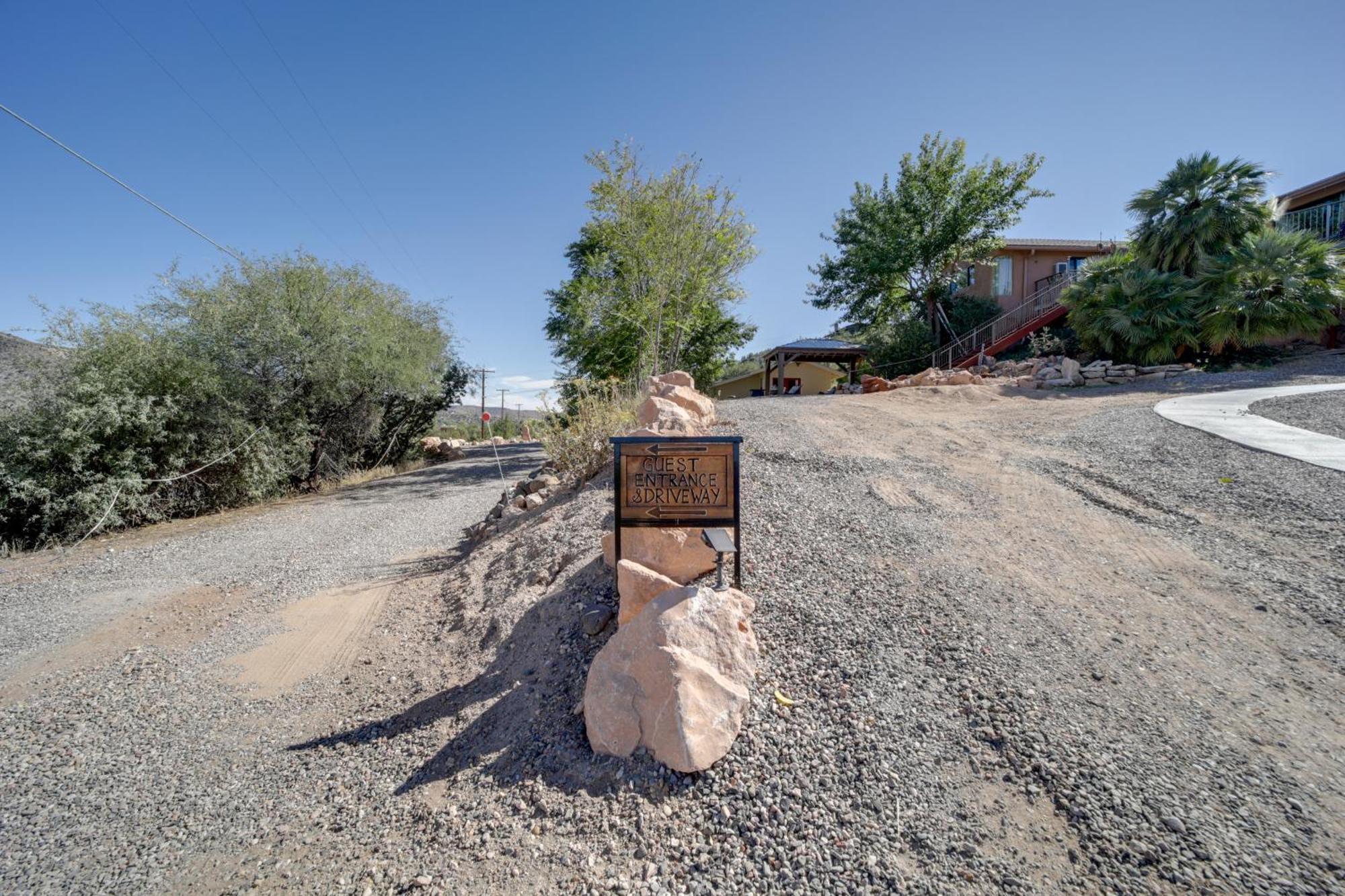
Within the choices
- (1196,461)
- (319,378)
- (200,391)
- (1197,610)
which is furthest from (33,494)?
(1196,461)

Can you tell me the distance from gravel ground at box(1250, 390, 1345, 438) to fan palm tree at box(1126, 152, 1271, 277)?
286 inches

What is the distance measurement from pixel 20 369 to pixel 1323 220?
30268 millimetres

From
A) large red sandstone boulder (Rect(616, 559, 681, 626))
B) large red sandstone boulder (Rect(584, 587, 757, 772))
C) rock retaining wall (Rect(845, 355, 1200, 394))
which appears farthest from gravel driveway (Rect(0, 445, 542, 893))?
rock retaining wall (Rect(845, 355, 1200, 394))

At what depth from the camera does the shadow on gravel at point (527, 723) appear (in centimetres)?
259

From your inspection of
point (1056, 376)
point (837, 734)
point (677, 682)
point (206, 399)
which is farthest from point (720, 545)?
point (1056, 376)

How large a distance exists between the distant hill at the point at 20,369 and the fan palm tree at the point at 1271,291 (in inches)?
865

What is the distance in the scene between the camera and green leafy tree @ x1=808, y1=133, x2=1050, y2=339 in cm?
1836

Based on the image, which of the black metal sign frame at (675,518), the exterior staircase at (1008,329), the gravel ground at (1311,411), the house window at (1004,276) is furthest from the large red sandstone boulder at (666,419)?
the house window at (1004,276)

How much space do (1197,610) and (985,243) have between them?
18.7 metres

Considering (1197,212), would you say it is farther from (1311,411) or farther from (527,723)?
(527,723)

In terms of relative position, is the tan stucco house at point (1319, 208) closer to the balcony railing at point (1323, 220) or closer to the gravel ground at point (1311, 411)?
the balcony railing at point (1323, 220)

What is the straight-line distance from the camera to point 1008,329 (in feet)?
56.5

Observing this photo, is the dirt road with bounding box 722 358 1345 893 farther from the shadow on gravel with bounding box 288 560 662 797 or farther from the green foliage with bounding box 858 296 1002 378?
the green foliage with bounding box 858 296 1002 378

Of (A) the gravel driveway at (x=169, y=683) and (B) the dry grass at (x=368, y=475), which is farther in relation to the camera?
(B) the dry grass at (x=368, y=475)
